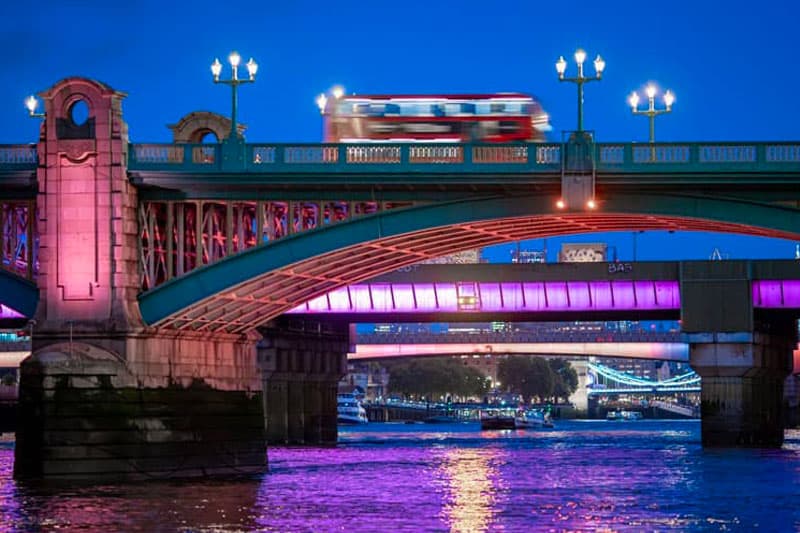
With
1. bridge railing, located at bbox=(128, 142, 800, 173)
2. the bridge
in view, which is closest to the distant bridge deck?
the bridge

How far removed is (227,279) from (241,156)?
429 centimetres

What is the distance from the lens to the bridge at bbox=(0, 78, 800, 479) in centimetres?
6144

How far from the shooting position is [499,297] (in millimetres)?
106688

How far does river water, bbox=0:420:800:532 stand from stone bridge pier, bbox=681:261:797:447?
1213 centimetres

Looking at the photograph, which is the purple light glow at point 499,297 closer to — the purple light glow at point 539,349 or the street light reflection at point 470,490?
A: the street light reflection at point 470,490

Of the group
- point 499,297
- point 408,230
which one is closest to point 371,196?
point 408,230

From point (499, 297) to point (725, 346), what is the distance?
14.1 meters

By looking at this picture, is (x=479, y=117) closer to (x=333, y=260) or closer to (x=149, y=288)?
(x=333, y=260)

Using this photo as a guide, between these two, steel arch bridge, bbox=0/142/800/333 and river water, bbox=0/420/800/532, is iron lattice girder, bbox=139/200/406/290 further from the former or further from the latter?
river water, bbox=0/420/800/532

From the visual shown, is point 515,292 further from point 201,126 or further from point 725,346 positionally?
point 201,126

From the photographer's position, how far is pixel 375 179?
62812 mm

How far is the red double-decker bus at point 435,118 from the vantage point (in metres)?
73.6

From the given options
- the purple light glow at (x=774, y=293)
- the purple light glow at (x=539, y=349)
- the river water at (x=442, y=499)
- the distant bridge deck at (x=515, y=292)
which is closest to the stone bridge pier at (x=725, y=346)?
the purple light glow at (x=774, y=293)

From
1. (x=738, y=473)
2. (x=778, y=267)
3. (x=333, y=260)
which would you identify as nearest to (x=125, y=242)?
(x=333, y=260)
